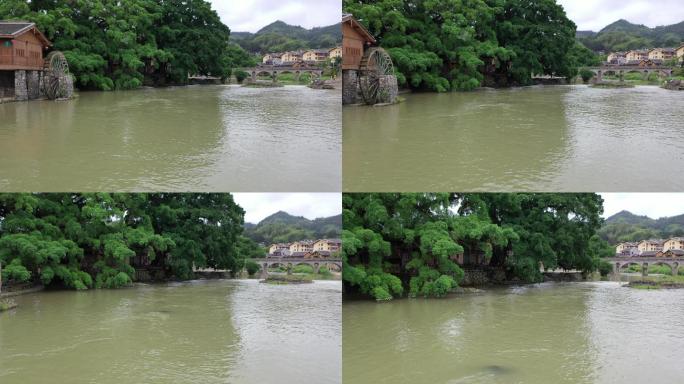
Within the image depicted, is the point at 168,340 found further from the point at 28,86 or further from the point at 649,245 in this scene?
the point at 649,245

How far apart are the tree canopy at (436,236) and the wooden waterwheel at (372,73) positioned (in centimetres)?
419

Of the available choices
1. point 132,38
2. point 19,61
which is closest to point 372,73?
point 19,61

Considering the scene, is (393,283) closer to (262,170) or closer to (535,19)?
(262,170)

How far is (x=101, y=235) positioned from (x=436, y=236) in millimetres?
7513

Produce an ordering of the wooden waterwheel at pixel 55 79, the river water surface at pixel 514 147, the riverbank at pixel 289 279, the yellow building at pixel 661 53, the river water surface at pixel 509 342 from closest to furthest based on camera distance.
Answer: the river water surface at pixel 509 342 → the river water surface at pixel 514 147 → the riverbank at pixel 289 279 → the wooden waterwheel at pixel 55 79 → the yellow building at pixel 661 53

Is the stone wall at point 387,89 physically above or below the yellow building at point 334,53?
below

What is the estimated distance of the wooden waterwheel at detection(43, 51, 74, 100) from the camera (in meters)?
17.7

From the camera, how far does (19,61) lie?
56.4ft

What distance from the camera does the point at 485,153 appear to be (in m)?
9.56

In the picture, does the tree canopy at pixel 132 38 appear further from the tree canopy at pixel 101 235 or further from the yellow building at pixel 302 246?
the yellow building at pixel 302 246

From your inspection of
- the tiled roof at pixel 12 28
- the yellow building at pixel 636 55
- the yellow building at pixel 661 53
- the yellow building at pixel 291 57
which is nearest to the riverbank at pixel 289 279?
the tiled roof at pixel 12 28

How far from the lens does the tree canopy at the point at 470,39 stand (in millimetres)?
19422

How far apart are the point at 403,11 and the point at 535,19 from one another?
8.09 m

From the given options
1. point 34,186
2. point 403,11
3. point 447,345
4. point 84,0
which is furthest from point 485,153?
point 84,0
